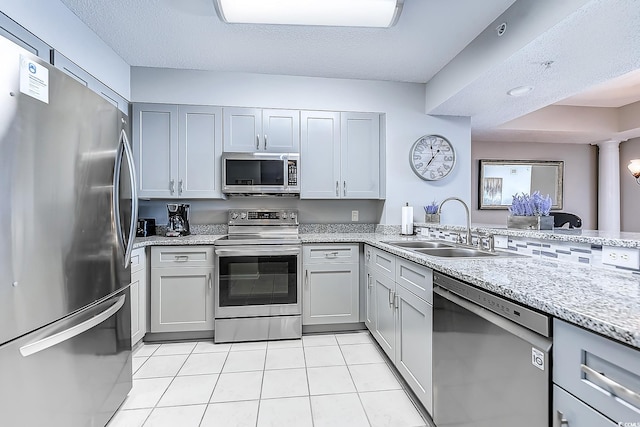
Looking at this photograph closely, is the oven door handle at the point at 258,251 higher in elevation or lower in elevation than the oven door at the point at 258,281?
higher

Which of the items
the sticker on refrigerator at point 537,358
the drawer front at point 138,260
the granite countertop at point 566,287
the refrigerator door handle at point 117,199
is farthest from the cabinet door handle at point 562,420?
the drawer front at point 138,260

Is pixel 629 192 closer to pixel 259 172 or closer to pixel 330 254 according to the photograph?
pixel 330 254

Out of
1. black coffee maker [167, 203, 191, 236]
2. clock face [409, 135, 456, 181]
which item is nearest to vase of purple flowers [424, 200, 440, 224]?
clock face [409, 135, 456, 181]

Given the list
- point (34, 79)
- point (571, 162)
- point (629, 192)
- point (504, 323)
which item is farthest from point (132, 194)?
point (629, 192)

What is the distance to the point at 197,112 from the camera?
2965 millimetres

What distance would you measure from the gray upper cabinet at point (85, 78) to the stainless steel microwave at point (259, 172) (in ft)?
3.29

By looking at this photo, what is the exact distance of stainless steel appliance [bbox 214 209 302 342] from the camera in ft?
8.68

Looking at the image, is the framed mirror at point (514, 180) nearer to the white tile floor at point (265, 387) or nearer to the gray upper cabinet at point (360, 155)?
the gray upper cabinet at point (360, 155)

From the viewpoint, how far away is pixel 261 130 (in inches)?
120

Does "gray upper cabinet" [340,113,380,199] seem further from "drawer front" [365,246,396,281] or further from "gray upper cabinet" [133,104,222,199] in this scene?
"gray upper cabinet" [133,104,222,199]

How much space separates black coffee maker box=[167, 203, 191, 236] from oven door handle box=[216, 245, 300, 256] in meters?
0.66

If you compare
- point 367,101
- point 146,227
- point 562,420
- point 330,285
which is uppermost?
point 367,101

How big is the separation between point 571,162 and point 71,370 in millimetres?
6500

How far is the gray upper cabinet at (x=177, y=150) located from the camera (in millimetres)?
2916
